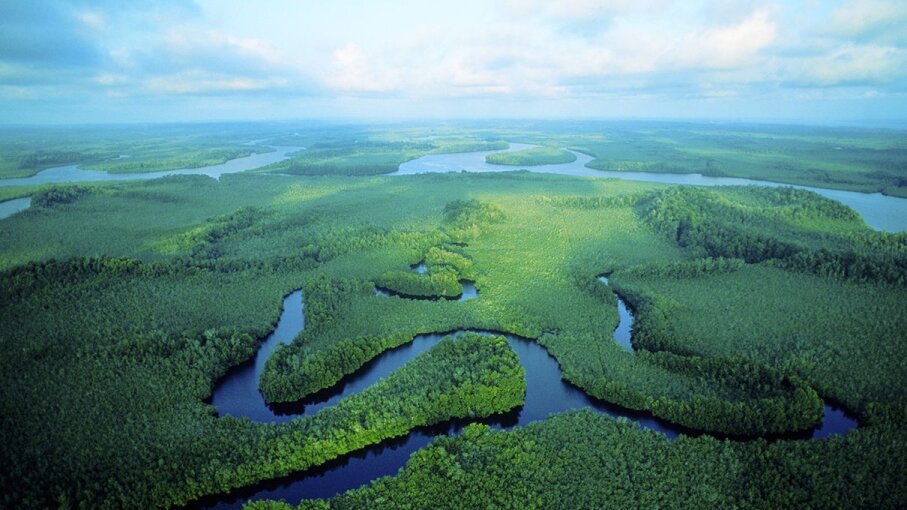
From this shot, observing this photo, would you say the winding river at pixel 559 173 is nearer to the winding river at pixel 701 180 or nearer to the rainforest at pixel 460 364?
the winding river at pixel 701 180

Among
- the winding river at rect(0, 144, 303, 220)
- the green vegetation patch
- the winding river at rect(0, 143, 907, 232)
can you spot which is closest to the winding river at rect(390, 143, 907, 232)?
the winding river at rect(0, 143, 907, 232)

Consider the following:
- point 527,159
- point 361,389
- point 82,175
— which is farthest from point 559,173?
point 82,175

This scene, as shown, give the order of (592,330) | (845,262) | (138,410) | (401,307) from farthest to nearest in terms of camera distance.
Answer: (845,262), (401,307), (592,330), (138,410)

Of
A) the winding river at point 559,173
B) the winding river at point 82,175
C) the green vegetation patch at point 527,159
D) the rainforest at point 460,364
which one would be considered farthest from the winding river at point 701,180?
the winding river at point 82,175

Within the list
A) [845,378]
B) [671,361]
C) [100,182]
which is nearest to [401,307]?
[671,361]

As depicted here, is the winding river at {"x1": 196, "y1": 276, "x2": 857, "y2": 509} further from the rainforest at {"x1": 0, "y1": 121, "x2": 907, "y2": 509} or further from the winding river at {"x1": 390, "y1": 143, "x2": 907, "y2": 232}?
the winding river at {"x1": 390, "y1": 143, "x2": 907, "y2": 232}

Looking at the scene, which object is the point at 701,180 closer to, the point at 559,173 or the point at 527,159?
the point at 559,173

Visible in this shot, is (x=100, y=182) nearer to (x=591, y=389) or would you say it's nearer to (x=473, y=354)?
(x=473, y=354)
